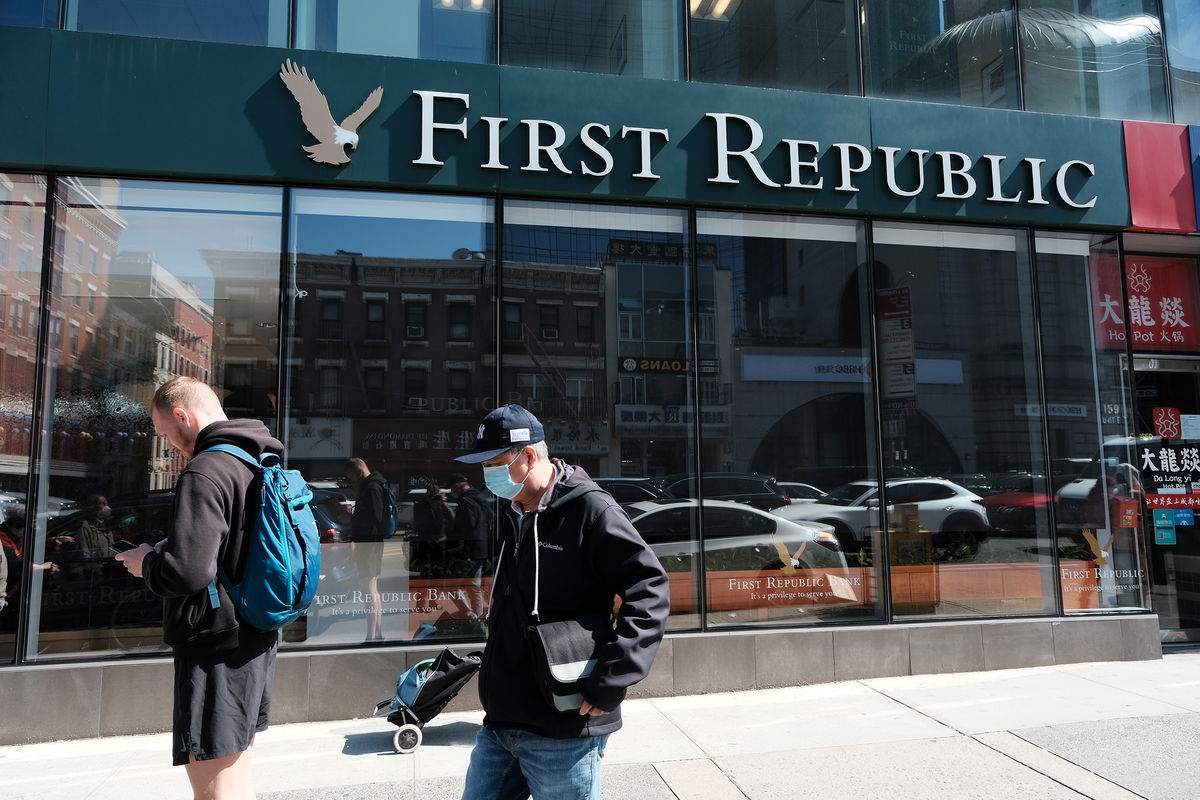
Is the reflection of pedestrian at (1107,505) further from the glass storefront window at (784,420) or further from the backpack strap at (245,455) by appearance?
the backpack strap at (245,455)

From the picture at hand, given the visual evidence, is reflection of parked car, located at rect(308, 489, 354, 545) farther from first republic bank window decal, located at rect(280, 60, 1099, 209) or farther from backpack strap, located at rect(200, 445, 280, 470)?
backpack strap, located at rect(200, 445, 280, 470)

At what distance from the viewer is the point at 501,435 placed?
2578 millimetres

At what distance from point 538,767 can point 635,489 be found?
4.50m

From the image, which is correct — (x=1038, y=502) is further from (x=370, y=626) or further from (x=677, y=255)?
(x=370, y=626)

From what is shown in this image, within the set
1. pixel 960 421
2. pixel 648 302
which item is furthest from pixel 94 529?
pixel 960 421

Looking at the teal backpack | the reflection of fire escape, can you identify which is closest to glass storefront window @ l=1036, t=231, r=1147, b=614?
the reflection of fire escape

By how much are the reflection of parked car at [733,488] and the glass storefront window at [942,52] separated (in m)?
3.96

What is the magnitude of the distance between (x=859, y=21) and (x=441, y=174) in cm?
451

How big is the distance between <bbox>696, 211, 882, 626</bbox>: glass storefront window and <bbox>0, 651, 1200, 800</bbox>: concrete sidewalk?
974 mm

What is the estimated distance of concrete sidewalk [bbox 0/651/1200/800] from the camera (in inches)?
176

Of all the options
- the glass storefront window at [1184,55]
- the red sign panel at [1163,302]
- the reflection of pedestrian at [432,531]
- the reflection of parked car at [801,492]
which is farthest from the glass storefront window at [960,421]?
the reflection of pedestrian at [432,531]

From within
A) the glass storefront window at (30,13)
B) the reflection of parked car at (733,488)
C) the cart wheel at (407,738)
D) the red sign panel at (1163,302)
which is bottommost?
the cart wheel at (407,738)

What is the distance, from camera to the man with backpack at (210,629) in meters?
2.63

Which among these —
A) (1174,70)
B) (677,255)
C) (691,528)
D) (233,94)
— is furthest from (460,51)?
(1174,70)
